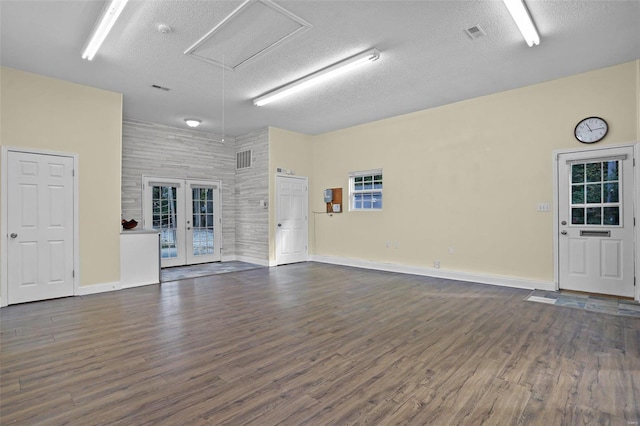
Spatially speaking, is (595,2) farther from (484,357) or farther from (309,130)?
(309,130)

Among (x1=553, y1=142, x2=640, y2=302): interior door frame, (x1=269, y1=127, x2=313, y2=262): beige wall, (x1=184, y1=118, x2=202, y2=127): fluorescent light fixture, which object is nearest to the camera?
(x1=553, y1=142, x2=640, y2=302): interior door frame

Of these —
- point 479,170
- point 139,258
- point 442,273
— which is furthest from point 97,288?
point 479,170

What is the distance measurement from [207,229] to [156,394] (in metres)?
6.10

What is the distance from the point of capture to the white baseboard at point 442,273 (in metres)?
5.09

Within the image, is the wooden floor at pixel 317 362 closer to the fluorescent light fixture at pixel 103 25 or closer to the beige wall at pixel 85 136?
the beige wall at pixel 85 136

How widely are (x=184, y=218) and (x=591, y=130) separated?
767cm

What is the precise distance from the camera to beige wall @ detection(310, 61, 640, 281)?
4.74 m

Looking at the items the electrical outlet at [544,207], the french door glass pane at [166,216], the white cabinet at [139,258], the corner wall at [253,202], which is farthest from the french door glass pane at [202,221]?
the electrical outlet at [544,207]

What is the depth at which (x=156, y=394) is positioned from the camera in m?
2.24

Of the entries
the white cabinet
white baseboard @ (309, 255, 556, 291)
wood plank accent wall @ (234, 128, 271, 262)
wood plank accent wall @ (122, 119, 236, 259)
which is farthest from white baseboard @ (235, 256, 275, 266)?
the white cabinet

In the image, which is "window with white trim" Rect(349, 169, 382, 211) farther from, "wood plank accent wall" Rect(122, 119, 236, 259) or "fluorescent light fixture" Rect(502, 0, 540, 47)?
"fluorescent light fixture" Rect(502, 0, 540, 47)

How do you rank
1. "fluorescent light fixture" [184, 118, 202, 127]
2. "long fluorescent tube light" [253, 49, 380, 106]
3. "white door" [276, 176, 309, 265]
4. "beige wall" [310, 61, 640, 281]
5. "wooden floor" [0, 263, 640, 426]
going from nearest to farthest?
"wooden floor" [0, 263, 640, 426] < "long fluorescent tube light" [253, 49, 380, 106] < "beige wall" [310, 61, 640, 281] < "fluorescent light fixture" [184, 118, 202, 127] < "white door" [276, 176, 309, 265]

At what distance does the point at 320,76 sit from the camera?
180 inches

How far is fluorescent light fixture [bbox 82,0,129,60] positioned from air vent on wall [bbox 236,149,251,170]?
14.0 feet
